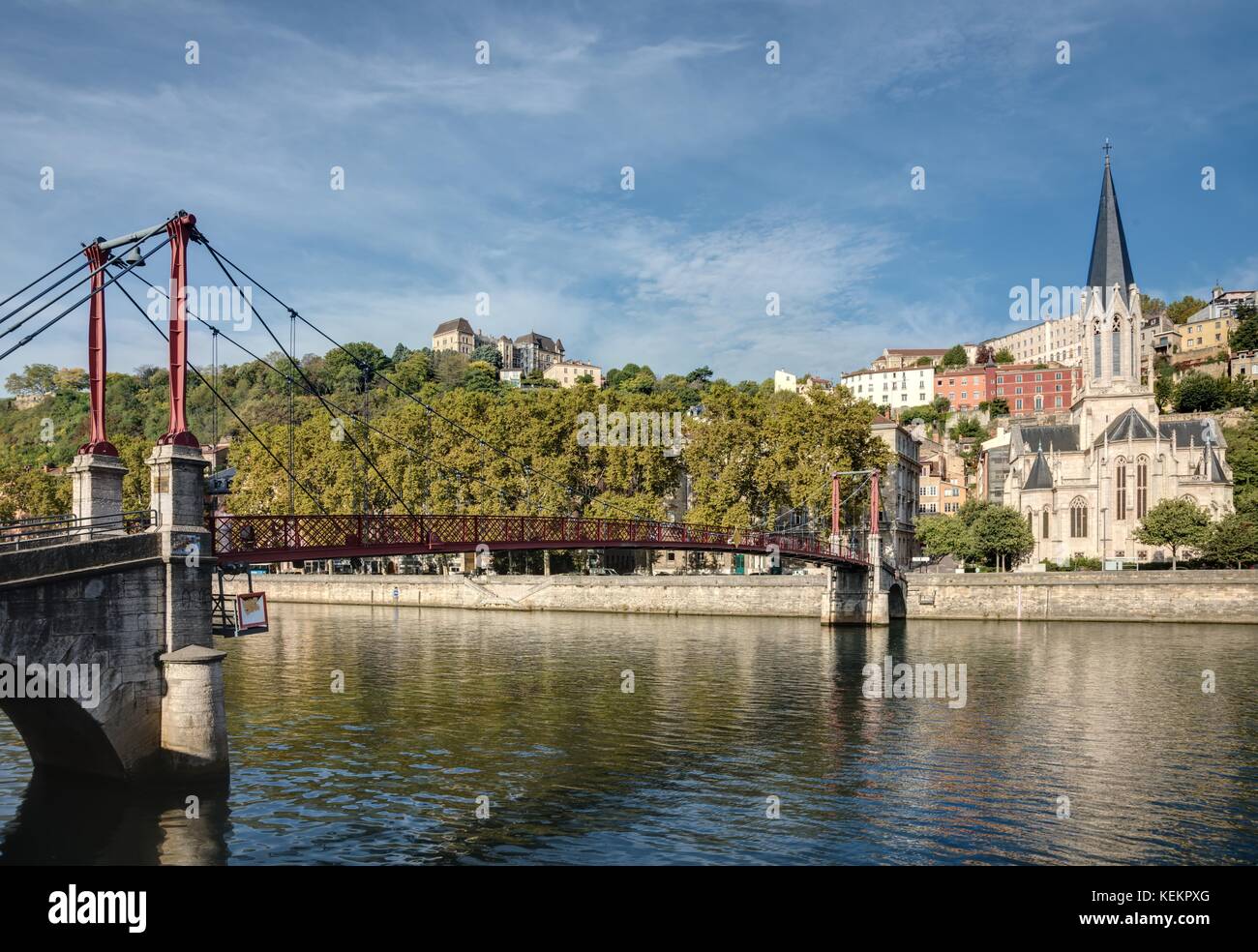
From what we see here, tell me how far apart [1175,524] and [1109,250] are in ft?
90.5

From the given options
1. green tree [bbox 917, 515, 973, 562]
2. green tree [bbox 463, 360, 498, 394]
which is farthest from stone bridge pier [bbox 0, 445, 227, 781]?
green tree [bbox 463, 360, 498, 394]

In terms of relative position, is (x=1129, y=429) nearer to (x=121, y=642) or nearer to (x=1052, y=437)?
(x=1052, y=437)

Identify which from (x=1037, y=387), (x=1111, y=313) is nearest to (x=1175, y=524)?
(x=1111, y=313)

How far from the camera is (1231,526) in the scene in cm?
6072

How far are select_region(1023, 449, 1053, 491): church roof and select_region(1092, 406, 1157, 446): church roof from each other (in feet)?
13.5

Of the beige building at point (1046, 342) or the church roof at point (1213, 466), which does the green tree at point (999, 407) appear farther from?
the church roof at point (1213, 466)

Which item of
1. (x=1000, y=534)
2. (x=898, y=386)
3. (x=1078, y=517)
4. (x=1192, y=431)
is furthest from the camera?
(x=898, y=386)

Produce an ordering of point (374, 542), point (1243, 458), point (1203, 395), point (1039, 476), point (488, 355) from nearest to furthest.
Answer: point (374, 542), point (1039, 476), point (1243, 458), point (1203, 395), point (488, 355)

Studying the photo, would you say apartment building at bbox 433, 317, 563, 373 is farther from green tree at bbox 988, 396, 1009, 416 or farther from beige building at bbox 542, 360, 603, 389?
green tree at bbox 988, 396, 1009, 416

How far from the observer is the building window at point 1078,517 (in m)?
78.0

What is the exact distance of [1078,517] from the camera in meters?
78.4
